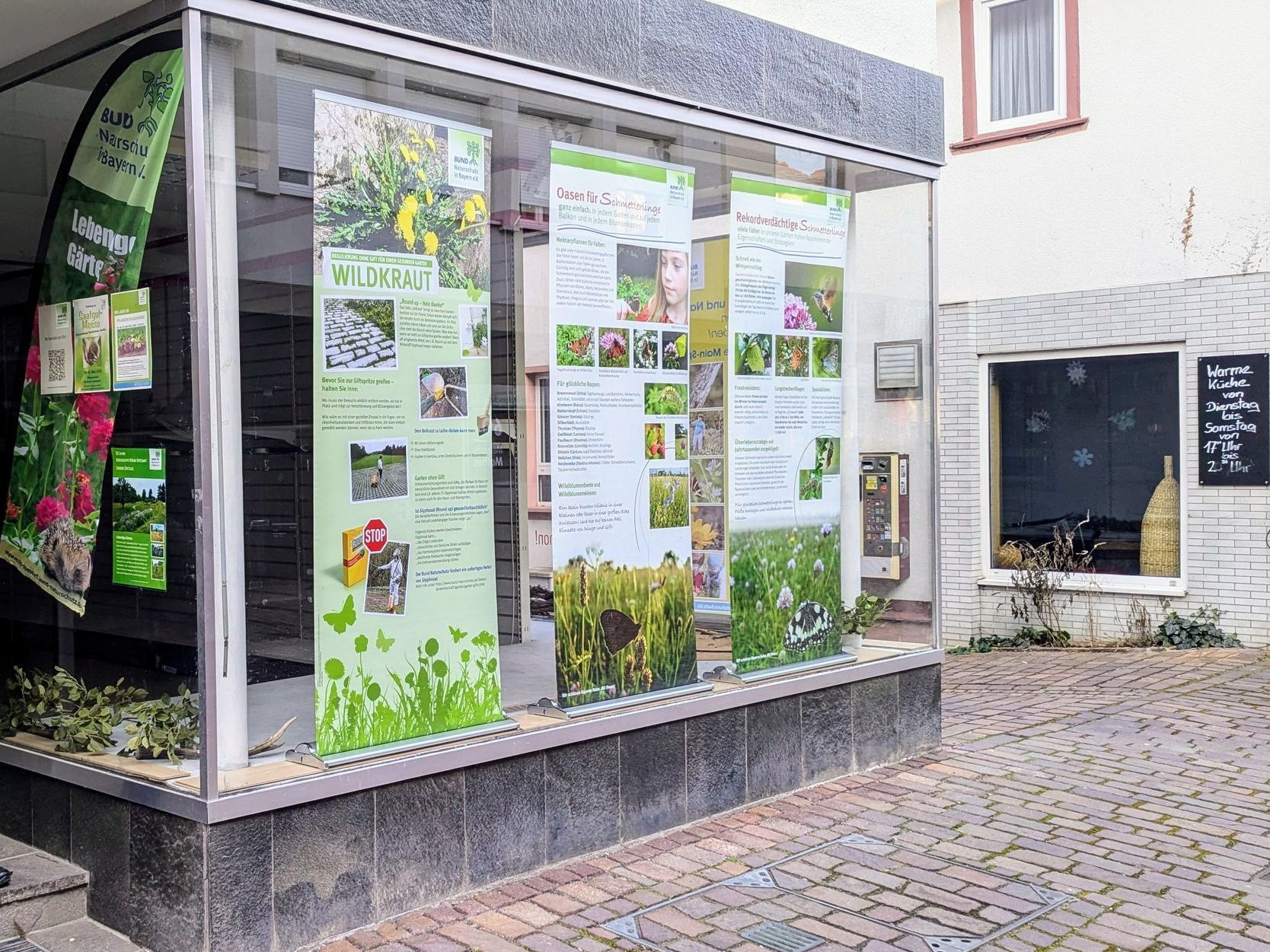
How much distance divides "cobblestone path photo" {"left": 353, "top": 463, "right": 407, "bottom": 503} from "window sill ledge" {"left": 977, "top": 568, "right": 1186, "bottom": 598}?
827 centimetres

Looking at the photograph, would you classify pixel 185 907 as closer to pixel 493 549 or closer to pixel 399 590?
pixel 399 590

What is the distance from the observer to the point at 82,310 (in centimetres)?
461

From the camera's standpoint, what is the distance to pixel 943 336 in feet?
39.6

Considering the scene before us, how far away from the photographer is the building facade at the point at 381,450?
4180mm

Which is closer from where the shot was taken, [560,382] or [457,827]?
[457,827]

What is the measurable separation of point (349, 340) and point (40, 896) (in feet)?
7.03

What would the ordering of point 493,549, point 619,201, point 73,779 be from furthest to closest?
point 619,201 < point 493,549 < point 73,779

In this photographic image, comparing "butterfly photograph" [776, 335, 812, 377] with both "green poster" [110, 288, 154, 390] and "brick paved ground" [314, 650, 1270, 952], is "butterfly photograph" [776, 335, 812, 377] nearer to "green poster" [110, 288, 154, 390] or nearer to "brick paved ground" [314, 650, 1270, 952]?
"brick paved ground" [314, 650, 1270, 952]

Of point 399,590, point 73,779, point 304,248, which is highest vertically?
point 304,248

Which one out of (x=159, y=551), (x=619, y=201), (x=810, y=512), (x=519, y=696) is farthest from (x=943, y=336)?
(x=159, y=551)

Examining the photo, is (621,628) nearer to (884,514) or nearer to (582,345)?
(582,345)

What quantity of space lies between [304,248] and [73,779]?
202 centimetres

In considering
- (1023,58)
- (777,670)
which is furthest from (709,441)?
(1023,58)

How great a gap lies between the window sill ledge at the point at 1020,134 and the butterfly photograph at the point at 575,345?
757cm
